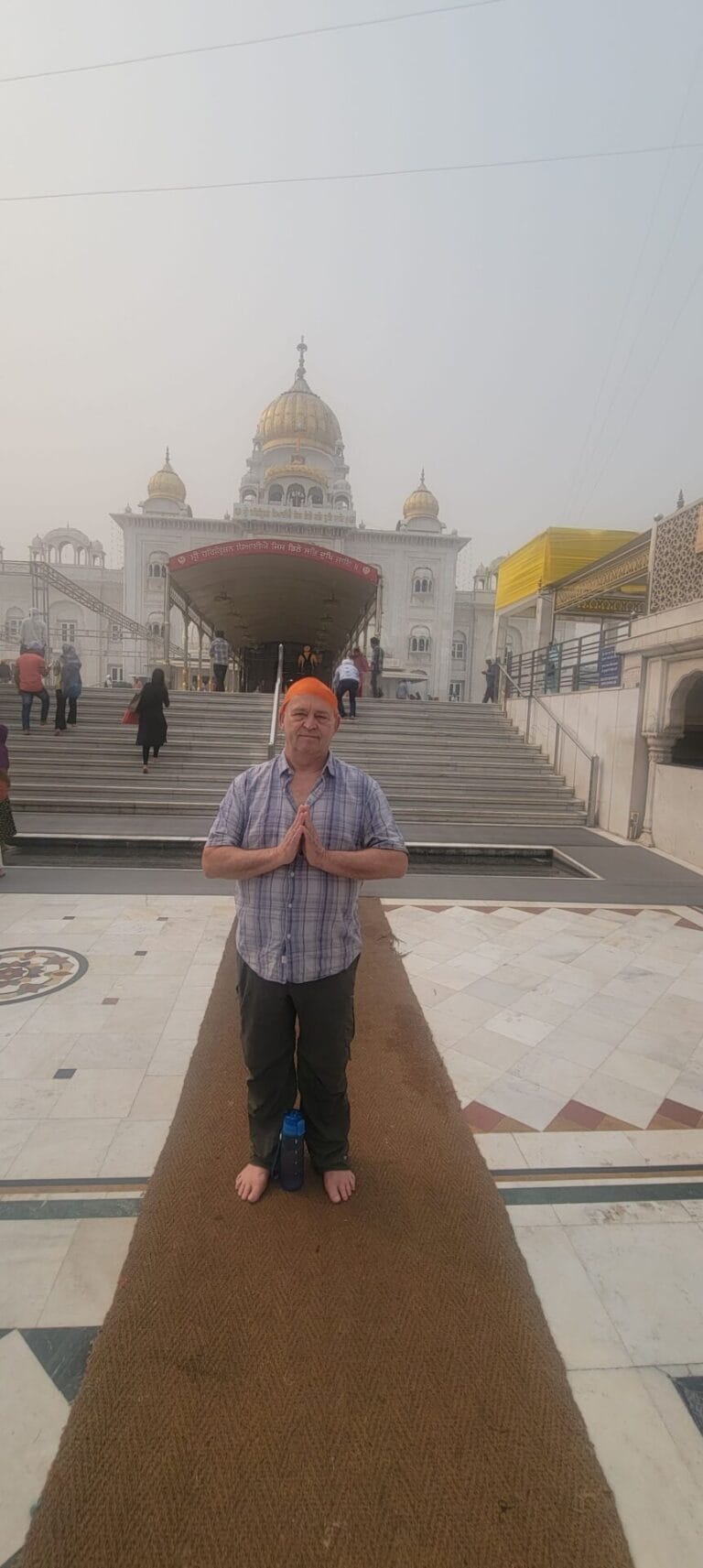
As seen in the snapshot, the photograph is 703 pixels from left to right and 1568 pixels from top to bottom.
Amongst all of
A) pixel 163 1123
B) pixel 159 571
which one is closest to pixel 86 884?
pixel 163 1123

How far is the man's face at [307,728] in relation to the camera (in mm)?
1954

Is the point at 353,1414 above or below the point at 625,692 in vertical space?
below

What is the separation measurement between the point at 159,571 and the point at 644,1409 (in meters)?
38.7

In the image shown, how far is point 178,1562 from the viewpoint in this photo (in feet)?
4.15

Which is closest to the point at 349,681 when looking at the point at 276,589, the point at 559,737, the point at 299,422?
the point at 559,737

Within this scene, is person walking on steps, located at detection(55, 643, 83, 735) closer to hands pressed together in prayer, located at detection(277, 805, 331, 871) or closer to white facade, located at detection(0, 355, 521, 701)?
hands pressed together in prayer, located at detection(277, 805, 331, 871)

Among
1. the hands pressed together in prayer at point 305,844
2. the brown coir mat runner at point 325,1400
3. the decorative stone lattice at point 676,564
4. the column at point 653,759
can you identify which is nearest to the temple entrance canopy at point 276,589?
the decorative stone lattice at point 676,564

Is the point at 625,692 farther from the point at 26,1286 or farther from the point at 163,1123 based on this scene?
the point at 26,1286

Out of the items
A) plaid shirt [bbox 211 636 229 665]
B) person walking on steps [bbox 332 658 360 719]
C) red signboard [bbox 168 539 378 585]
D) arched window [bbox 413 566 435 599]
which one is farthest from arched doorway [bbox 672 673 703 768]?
arched window [bbox 413 566 435 599]

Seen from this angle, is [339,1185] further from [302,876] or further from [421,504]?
[421,504]

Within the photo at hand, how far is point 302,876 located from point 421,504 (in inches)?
1683

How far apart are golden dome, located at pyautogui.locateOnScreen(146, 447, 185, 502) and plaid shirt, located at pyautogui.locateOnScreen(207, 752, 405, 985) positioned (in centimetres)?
4316

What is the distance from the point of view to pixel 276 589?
1772 cm

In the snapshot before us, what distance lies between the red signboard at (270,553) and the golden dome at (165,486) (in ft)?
96.7
